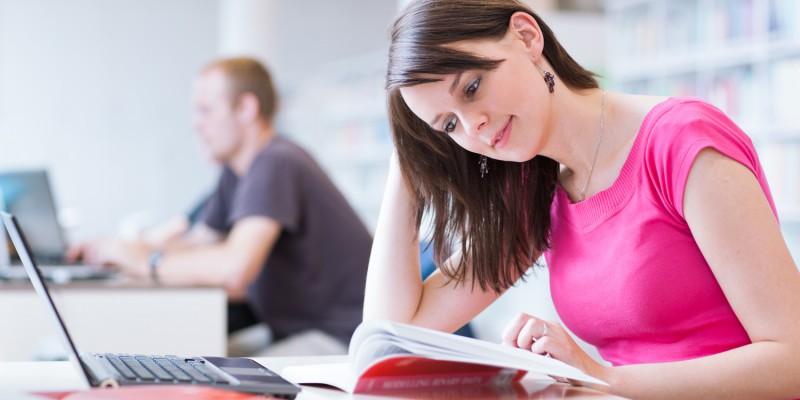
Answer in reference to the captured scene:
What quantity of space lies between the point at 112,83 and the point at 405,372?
7.63 metres

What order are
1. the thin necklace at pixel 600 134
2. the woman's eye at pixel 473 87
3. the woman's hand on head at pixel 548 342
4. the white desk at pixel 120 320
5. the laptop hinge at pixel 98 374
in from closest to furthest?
1. the laptop hinge at pixel 98 374
2. the woman's hand on head at pixel 548 342
3. the woman's eye at pixel 473 87
4. the thin necklace at pixel 600 134
5. the white desk at pixel 120 320

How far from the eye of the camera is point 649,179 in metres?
1.19

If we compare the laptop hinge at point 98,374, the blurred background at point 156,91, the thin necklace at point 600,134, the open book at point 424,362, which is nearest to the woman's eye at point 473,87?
the thin necklace at point 600,134

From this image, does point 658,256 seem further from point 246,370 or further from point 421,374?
point 246,370

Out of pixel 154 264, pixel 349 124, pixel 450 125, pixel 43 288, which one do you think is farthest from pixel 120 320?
pixel 349 124

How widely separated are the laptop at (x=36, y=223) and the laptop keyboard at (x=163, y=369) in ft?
5.34

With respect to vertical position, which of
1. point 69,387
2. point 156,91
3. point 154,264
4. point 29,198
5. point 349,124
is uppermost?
point 69,387

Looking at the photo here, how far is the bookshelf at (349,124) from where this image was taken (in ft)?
23.1

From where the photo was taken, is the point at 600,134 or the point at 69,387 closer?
the point at 69,387

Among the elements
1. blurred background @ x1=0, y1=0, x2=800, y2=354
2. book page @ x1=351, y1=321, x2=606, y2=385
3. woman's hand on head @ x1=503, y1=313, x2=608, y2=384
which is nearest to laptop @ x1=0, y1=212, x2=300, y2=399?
book page @ x1=351, y1=321, x2=606, y2=385

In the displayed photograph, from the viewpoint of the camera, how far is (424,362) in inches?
35.7

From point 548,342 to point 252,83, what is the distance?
2115mm

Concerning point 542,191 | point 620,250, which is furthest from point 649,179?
point 542,191

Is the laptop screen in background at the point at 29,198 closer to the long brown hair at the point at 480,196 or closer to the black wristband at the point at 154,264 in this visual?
the black wristband at the point at 154,264
